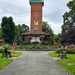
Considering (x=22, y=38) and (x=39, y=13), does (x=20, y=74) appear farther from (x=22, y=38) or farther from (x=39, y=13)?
(x=39, y=13)

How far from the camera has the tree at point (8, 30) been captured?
311 ft

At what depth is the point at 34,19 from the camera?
301ft

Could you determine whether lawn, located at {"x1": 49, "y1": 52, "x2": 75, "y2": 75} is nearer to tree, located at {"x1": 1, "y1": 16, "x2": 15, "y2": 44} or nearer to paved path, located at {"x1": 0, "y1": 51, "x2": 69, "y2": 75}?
paved path, located at {"x1": 0, "y1": 51, "x2": 69, "y2": 75}

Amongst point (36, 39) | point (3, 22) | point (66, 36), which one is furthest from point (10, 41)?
point (66, 36)

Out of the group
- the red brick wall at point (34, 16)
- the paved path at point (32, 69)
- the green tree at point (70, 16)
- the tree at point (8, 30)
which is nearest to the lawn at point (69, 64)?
the paved path at point (32, 69)

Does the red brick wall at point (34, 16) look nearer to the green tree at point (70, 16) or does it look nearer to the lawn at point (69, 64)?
the green tree at point (70, 16)

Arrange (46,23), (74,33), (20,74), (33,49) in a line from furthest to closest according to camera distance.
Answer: (46,23), (33,49), (74,33), (20,74)

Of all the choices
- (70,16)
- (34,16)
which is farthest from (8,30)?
(70,16)

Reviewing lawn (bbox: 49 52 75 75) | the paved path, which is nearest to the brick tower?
lawn (bbox: 49 52 75 75)

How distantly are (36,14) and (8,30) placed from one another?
10638mm

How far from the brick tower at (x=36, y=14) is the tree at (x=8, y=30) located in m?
8.33

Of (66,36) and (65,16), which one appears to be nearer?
(66,36)

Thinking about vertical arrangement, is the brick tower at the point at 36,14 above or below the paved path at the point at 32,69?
above

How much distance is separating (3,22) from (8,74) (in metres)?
81.4
